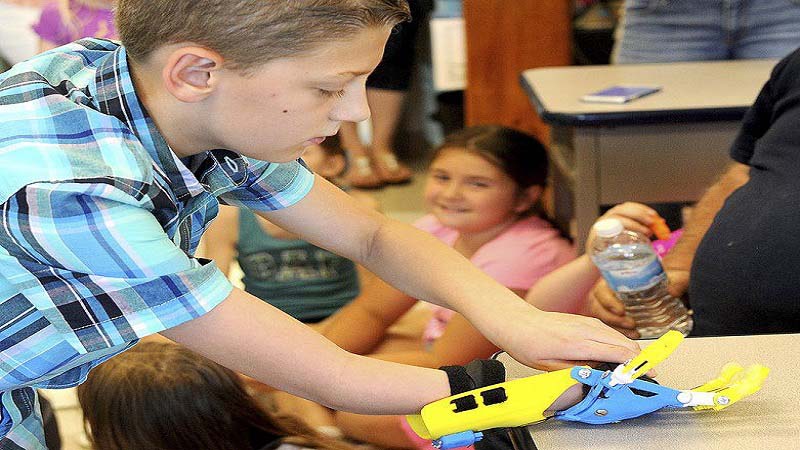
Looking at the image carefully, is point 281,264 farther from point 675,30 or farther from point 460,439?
point 460,439

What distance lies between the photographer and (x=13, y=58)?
12.4ft

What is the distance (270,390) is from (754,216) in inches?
49.8

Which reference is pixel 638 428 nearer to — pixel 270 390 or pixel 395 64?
pixel 270 390

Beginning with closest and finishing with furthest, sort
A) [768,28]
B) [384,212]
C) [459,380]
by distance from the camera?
[459,380] < [768,28] < [384,212]

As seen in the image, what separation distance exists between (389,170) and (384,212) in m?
0.58

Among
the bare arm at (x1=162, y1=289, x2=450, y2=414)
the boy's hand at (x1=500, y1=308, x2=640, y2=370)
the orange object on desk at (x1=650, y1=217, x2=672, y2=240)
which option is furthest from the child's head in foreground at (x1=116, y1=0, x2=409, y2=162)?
the orange object on desk at (x1=650, y1=217, x2=672, y2=240)

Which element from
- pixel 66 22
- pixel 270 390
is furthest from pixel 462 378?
pixel 66 22

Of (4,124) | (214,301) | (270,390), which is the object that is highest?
(4,124)

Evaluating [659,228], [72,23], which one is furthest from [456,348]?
[72,23]

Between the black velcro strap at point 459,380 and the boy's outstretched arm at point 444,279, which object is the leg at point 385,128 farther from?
the black velcro strap at point 459,380

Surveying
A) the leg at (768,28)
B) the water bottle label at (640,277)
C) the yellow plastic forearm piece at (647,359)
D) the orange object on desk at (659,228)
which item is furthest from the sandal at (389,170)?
the yellow plastic forearm piece at (647,359)

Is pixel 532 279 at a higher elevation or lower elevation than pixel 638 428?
lower

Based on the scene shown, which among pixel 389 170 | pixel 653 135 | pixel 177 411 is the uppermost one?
pixel 653 135

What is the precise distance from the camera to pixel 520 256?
2.12m
